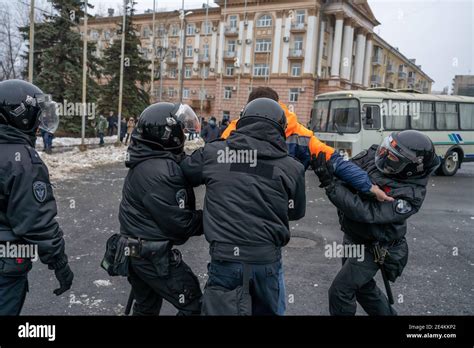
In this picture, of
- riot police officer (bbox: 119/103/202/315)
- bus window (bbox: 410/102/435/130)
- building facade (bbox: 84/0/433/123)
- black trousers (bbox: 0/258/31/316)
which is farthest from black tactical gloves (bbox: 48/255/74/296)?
building facade (bbox: 84/0/433/123)

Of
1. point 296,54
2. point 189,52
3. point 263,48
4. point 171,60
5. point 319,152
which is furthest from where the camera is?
point 171,60

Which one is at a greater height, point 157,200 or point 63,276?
point 157,200

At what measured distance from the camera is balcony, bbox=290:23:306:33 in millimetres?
46416

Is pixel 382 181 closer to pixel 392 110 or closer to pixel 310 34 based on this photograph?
pixel 392 110

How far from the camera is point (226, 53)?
170ft

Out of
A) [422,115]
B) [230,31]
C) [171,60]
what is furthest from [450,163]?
[171,60]

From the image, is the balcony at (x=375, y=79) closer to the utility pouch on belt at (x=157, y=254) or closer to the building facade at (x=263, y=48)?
the building facade at (x=263, y=48)

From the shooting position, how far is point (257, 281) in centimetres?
246

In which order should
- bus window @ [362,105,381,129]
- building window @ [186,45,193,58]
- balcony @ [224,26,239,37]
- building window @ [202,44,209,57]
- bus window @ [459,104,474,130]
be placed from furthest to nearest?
building window @ [186,45,193,58]
building window @ [202,44,209,57]
balcony @ [224,26,239,37]
bus window @ [459,104,474,130]
bus window @ [362,105,381,129]

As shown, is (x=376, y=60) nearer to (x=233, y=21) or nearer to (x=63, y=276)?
(x=233, y=21)

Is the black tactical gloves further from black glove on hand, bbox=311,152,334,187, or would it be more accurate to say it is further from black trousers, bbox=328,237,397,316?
black trousers, bbox=328,237,397,316

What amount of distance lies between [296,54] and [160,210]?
4757 cm

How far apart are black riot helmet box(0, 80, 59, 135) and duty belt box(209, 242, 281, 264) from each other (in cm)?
165

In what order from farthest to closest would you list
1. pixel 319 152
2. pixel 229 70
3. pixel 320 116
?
pixel 229 70
pixel 320 116
pixel 319 152
